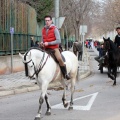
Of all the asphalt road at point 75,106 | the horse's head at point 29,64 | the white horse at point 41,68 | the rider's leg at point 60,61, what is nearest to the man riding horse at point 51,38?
the rider's leg at point 60,61

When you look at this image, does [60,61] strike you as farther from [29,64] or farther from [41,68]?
[29,64]

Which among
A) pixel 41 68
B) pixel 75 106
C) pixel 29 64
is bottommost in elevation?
pixel 75 106

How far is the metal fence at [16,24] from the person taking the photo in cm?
1928

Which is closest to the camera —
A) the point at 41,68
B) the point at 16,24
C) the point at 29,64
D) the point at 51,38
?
the point at 29,64

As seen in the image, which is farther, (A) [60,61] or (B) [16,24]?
(B) [16,24]

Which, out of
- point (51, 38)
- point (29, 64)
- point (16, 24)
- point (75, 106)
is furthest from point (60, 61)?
point (16, 24)

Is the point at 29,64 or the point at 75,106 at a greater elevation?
the point at 29,64

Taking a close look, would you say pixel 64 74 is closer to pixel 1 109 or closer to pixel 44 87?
pixel 44 87

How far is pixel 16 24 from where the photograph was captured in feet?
68.9

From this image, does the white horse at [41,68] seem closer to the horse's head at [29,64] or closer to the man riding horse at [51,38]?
the horse's head at [29,64]

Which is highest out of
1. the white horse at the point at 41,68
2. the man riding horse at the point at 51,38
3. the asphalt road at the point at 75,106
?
the man riding horse at the point at 51,38

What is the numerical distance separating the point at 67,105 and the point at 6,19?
37.1 ft

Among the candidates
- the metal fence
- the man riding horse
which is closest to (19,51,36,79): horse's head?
the man riding horse

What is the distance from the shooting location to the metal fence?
19.3 m
